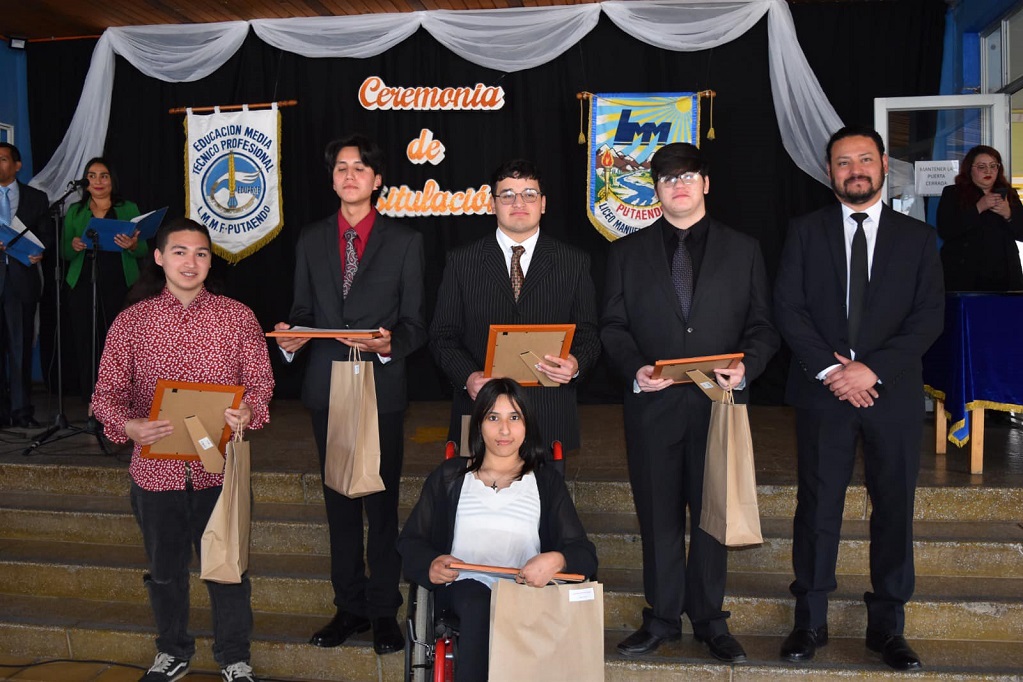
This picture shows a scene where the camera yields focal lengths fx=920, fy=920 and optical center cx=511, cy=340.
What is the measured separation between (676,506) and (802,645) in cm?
64

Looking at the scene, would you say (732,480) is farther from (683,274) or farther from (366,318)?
(366,318)

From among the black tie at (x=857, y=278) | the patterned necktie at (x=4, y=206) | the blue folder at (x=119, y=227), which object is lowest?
the black tie at (x=857, y=278)

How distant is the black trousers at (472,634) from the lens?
2.36 m

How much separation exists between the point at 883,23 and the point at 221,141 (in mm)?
4763

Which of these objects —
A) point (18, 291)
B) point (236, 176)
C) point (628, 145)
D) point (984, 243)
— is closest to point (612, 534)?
point (984, 243)

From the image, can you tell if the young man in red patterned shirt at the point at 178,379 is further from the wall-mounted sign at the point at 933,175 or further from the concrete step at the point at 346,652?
the wall-mounted sign at the point at 933,175

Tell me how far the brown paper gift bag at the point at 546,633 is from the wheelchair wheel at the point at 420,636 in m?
0.22

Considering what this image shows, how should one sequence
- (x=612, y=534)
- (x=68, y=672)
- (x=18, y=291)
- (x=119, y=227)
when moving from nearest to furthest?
(x=68, y=672), (x=612, y=534), (x=119, y=227), (x=18, y=291)

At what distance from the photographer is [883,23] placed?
6.22 m

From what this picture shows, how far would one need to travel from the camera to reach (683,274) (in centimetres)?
297

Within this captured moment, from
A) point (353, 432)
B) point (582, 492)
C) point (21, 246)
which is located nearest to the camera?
point (353, 432)

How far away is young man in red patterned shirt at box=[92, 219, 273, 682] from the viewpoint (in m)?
2.85

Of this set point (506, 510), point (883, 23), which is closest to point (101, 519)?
point (506, 510)

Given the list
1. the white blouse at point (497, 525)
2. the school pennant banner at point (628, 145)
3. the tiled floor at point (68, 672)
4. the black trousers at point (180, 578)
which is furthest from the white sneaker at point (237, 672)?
the school pennant banner at point (628, 145)
